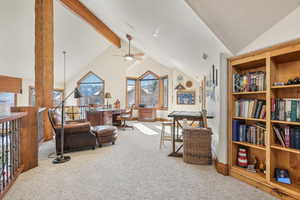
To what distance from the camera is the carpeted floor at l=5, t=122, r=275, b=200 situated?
5.75 feet

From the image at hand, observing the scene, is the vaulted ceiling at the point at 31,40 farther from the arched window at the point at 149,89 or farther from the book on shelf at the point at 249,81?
the book on shelf at the point at 249,81

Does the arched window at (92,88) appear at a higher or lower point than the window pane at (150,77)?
lower

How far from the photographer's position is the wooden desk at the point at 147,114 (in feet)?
24.7

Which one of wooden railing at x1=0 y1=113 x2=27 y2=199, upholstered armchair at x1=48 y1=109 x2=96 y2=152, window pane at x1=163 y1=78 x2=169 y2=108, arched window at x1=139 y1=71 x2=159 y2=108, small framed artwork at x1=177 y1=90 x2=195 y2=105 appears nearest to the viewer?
wooden railing at x1=0 y1=113 x2=27 y2=199

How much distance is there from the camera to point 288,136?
69.2 inches

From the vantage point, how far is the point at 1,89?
15.6 ft

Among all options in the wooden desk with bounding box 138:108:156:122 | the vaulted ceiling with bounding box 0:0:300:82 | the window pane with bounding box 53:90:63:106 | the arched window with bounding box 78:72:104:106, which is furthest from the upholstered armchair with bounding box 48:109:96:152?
the window pane with bounding box 53:90:63:106

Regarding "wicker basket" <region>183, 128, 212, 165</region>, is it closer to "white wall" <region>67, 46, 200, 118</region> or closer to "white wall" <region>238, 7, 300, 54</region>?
"white wall" <region>238, 7, 300, 54</region>

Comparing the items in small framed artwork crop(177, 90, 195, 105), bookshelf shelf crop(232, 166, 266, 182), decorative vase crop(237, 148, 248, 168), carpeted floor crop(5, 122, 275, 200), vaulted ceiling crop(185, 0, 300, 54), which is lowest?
carpeted floor crop(5, 122, 275, 200)

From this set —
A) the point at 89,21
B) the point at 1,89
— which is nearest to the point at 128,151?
the point at 1,89

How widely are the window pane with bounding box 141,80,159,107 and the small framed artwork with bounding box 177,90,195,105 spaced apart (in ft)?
4.47

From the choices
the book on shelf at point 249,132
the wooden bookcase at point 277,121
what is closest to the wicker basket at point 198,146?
the book on shelf at point 249,132

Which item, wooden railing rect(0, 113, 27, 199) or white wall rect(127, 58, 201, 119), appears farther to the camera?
white wall rect(127, 58, 201, 119)

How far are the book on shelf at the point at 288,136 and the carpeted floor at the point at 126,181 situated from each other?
2.16 ft
